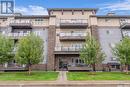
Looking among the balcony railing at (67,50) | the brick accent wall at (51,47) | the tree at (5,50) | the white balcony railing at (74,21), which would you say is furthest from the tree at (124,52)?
the tree at (5,50)

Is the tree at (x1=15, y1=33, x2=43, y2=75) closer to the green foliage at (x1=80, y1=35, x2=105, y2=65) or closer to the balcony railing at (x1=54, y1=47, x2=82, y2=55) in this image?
the green foliage at (x1=80, y1=35, x2=105, y2=65)

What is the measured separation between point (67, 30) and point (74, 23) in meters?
2.09

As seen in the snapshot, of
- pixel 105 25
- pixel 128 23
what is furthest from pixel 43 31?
pixel 128 23

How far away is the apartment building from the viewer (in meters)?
40.5

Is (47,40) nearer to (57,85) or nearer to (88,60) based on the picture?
(88,60)

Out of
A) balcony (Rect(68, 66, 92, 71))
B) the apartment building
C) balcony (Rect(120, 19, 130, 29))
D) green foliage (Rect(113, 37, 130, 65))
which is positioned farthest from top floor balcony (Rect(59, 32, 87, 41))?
green foliage (Rect(113, 37, 130, 65))

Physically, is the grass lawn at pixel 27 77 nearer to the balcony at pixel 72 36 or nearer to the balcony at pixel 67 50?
the balcony at pixel 67 50

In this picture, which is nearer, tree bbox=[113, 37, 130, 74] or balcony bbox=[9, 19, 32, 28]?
tree bbox=[113, 37, 130, 74]

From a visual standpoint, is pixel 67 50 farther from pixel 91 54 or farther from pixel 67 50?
pixel 91 54

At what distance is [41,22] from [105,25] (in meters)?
13.2

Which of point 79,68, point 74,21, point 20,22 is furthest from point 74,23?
point 20,22

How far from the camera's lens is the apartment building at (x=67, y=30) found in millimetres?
40531

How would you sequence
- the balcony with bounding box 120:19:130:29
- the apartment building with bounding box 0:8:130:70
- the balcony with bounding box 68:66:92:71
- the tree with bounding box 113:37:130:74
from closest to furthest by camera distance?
the tree with bounding box 113:37:130:74, the balcony with bounding box 68:66:92:71, the apartment building with bounding box 0:8:130:70, the balcony with bounding box 120:19:130:29

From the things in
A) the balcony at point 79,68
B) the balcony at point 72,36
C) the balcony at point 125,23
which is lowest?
the balcony at point 79,68
